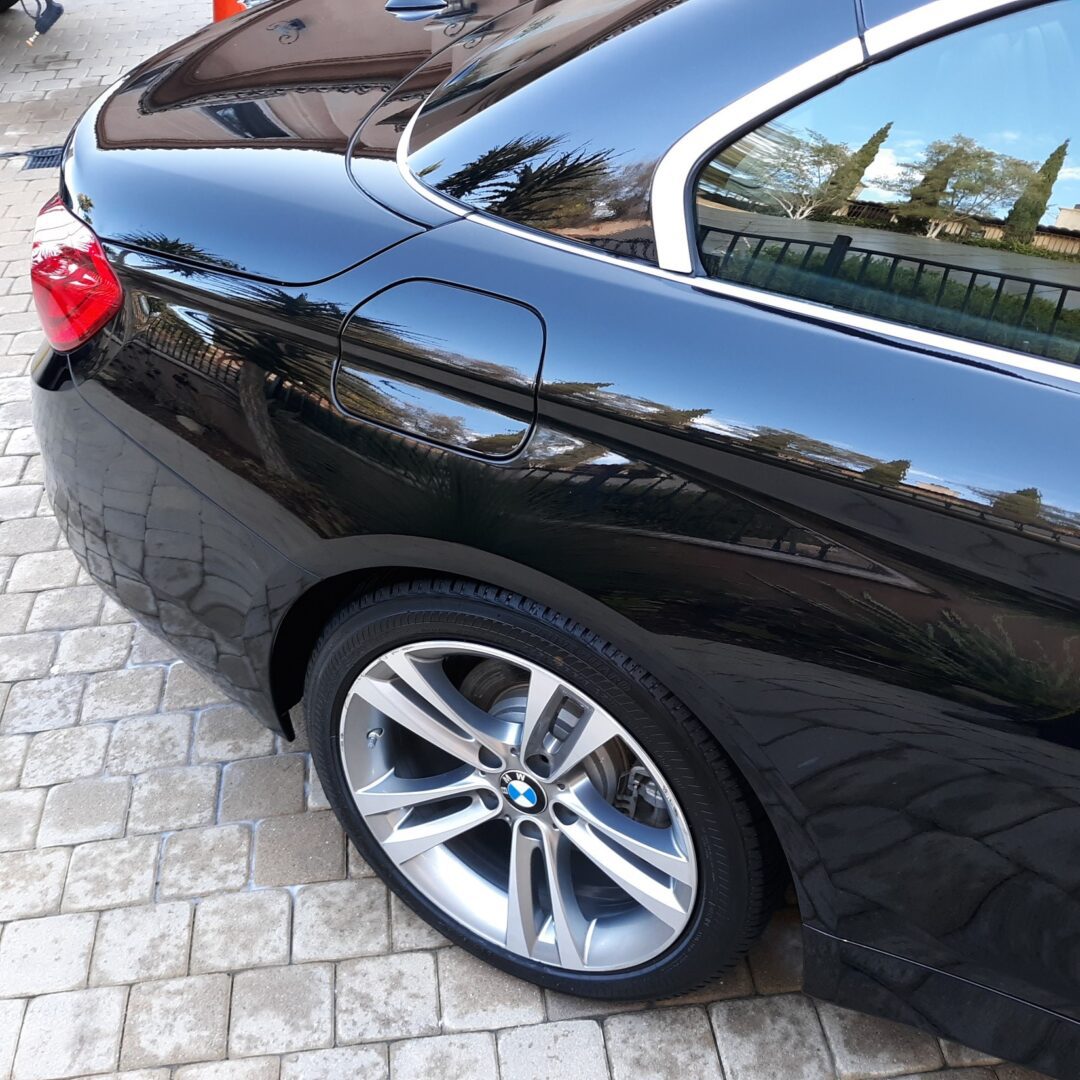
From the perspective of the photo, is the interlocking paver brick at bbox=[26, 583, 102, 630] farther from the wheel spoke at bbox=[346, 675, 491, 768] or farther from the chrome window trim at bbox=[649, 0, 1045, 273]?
the chrome window trim at bbox=[649, 0, 1045, 273]

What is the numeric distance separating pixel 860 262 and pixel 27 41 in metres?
8.30

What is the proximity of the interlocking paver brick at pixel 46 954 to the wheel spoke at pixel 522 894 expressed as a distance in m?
0.87

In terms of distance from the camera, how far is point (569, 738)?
166cm

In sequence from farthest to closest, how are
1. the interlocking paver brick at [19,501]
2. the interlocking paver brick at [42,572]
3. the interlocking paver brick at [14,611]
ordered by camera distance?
A: the interlocking paver brick at [19,501] → the interlocking paver brick at [42,572] → the interlocking paver brick at [14,611]

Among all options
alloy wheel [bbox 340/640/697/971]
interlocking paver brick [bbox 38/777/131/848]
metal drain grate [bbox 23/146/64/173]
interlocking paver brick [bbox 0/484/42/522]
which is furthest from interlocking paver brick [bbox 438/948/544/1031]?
metal drain grate [bbox 23/146/64/173]

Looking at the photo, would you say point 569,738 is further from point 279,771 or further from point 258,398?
point 279,771

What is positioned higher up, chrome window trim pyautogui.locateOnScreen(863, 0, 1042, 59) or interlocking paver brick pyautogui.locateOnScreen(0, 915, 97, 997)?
chrome window trim pyautogui.locateOnScreen(863, 0, 1042, 59)

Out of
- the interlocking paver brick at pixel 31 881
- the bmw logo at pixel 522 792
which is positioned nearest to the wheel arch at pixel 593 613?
the bmw logo at pixel 522 792

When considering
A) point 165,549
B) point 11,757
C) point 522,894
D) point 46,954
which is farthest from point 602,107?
point 11,757

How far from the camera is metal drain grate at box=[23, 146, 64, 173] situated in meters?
5.73

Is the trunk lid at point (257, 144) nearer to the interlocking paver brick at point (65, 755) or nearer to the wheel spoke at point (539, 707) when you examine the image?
the wheel spoke at point (539, 707)

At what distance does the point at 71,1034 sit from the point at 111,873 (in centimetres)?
35

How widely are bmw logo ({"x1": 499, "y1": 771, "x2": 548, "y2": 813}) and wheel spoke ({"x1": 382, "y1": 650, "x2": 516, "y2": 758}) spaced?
0.18 ft

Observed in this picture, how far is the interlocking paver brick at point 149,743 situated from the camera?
2.51 m
